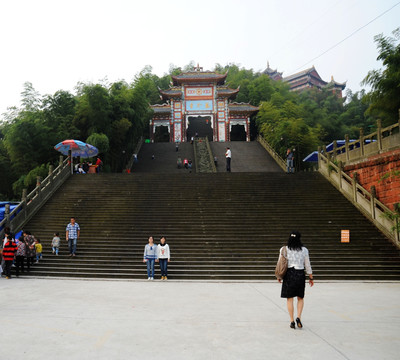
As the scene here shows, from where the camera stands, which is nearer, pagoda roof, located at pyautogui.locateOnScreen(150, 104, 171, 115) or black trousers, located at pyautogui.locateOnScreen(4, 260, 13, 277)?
black trousers, located at pyautogui.locateOnScreen(4, 260, 13, 277)

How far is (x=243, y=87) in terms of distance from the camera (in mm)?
48156

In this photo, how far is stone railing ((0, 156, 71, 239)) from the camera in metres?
12.5

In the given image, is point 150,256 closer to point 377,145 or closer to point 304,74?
point 377,145

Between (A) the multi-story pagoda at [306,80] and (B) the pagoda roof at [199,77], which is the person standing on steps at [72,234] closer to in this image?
(B) the pagoda roof at [199,77]

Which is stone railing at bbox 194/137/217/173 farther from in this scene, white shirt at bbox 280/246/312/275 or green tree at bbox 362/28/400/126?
white shirt at bbox 280/246/312/275

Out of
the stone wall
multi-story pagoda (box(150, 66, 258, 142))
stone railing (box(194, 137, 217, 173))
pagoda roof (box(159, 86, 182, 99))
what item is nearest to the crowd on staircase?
the stone wall

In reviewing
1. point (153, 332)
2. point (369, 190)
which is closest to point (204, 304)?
point (153, 332)

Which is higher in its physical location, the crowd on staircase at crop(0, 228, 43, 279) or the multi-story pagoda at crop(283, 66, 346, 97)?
the multi-story pagoda at crop(283, 66, 346, 97)

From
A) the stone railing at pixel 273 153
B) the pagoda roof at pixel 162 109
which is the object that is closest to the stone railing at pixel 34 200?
the stone railing at pixel 273 153

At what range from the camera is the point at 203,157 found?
96.5 feet

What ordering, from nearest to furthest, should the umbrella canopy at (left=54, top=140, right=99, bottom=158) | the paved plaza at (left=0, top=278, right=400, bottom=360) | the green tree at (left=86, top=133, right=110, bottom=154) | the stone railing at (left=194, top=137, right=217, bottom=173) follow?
the paved plaza at (left=0, top=278, right=400, bottom=360)
the umbrella canopy at (left=54, top=140, right=99, bottom=158)
the green tree at (left=86, top=133, right=110, bottom=154)
the stone railing at (left=194, top=137, right=217, bottom=173)

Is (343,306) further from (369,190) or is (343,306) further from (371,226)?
(369,190)

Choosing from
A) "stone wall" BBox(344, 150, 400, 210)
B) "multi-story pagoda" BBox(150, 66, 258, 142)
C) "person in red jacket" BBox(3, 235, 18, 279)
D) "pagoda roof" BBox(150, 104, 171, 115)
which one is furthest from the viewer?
"pagoda roof" BBox(150, 104, 171, 115)

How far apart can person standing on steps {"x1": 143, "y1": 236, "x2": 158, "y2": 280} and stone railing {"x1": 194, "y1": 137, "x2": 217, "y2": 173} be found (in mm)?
16732
